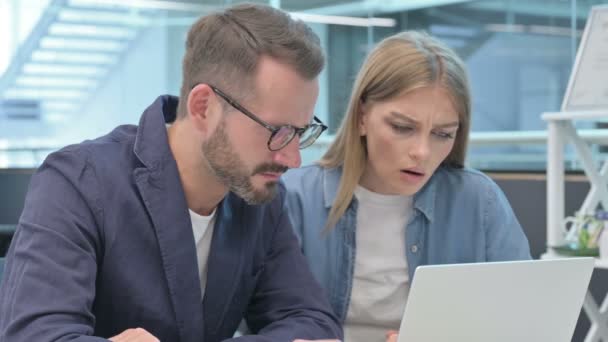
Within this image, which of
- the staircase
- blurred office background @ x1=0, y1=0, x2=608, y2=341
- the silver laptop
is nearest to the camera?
the silver laptop

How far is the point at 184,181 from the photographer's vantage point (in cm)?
156

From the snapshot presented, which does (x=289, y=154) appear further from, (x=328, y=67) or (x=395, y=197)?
(x=328, y=67)

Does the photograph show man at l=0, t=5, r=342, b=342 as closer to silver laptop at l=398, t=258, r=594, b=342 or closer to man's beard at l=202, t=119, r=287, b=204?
man's beard at l=202, t=119, r=287, b=204

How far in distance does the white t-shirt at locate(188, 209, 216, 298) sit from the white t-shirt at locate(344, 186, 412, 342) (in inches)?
15.5

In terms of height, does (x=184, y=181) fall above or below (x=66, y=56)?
above

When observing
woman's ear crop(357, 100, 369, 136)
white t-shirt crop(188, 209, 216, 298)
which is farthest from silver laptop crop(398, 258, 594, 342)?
woman's ear crop(357, 100, 369, 136)

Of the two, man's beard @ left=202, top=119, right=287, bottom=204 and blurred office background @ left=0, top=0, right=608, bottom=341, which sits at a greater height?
man's beard @ left=202, top=119, right=287, bottom=204

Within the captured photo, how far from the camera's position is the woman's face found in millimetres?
1799

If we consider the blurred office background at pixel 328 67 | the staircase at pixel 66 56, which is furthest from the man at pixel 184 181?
the staircase at pixel 66 56

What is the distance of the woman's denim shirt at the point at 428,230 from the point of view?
6.23 ft

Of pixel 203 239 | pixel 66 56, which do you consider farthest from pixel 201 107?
pixel 66 56

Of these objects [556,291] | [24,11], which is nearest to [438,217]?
[556,291]

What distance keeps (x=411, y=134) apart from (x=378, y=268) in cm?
30

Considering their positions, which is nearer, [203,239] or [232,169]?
[232,169]
